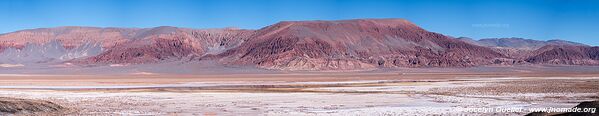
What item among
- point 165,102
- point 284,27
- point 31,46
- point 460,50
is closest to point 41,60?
point 31,46

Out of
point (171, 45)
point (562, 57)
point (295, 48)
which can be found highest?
point (171, 45)

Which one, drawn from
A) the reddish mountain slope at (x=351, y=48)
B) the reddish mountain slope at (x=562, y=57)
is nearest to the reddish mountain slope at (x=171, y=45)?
the reddish mountain slope at (x=351, y=48)

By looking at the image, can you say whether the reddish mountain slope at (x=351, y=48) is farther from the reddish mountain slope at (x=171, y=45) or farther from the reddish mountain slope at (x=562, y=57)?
the reddish mountain slope at (x=171, y=45)

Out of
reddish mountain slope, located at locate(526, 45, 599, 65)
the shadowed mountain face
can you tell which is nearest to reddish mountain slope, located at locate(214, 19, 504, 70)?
the shadowed mountain face

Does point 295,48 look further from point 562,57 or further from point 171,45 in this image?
point 562,57

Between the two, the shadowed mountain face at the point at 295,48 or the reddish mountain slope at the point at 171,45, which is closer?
the shadowed mountain face at the point at 295,48

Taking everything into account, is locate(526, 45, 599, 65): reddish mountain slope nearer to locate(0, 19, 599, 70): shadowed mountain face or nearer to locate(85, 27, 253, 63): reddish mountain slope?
locate(0, 19, 599, 70): shadowed mountain face

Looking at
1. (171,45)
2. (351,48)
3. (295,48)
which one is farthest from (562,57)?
(171,45)

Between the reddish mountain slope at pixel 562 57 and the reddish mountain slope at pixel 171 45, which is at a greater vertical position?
the reddish mountain slope at pixel 171 45
